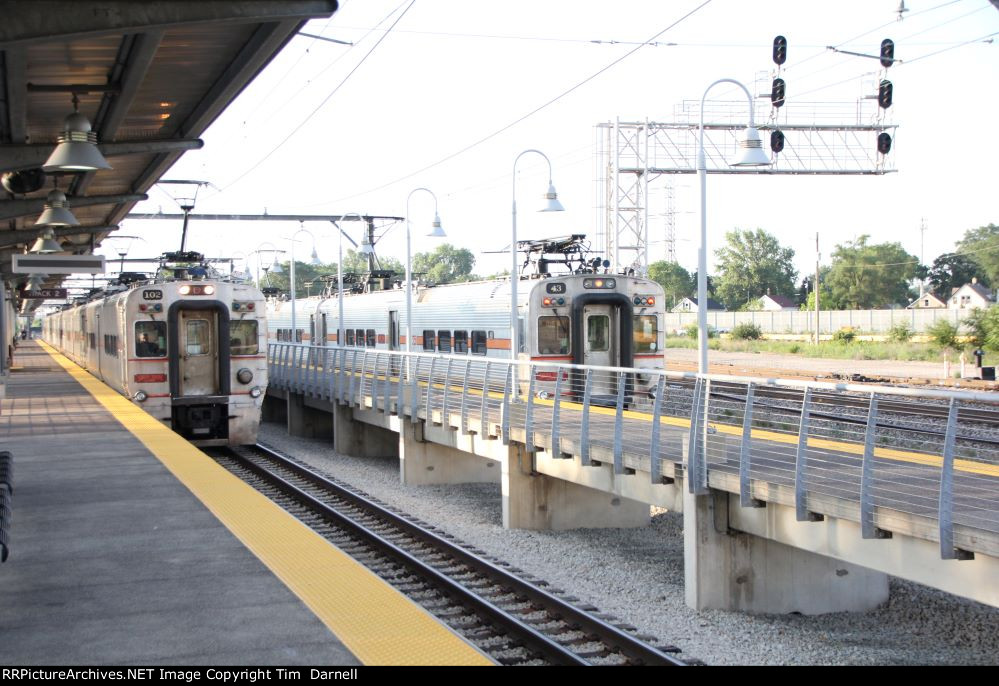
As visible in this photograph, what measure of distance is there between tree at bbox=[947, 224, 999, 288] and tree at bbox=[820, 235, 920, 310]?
6.70 m

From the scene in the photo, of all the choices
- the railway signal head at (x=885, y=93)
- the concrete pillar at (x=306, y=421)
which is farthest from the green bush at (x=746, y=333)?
the railway signal head at (x=885, y=93)

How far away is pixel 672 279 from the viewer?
304 feet

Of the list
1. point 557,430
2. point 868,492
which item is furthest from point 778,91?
point 868,492

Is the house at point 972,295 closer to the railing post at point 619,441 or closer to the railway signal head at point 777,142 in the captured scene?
the railway signal head at point 777,142

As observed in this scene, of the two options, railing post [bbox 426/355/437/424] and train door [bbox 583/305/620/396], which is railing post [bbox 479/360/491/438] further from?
train door [bbox 583/305/620/396]

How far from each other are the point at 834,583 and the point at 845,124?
22774mm

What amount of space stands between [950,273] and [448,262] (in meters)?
52.3

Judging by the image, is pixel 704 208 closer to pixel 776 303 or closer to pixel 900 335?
pixel 900 335

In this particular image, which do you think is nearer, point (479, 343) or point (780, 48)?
point (780, 48)

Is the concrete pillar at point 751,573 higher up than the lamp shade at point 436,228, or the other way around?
the lamp shade at point 436,228

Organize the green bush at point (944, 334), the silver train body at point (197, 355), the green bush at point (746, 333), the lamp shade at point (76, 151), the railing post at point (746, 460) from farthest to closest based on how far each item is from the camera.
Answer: the green bush at point (746, 333) < the green bush at point (944, 334) < the silver train body at point (197, 355) < the lamp shade at point (76, 151) < the railing post at point (746, 460)

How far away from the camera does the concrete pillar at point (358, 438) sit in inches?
914

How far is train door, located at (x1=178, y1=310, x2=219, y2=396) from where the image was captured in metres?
20.7

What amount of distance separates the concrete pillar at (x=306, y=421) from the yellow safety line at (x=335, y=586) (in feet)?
51.2
